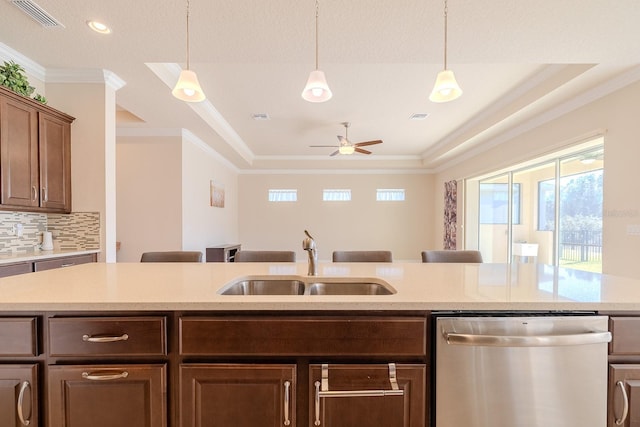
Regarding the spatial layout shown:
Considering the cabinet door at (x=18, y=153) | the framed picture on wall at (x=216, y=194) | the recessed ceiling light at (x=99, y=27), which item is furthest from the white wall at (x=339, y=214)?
the recessed ceiling light at (x=99, y=27)

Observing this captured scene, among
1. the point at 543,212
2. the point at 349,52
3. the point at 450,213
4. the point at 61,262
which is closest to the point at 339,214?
the point at 450,213

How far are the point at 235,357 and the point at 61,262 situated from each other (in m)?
2.39

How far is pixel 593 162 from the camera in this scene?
338cm

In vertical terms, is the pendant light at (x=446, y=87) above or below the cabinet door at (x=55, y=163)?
above

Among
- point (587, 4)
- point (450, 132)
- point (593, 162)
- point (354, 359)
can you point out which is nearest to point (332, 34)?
point (587, 4)

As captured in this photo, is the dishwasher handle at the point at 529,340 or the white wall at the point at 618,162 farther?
the white wall at the point at 618,162

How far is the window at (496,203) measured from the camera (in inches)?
195

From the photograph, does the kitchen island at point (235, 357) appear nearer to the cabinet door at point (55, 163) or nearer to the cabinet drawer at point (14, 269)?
the cabinet drawer at point (14, 269)

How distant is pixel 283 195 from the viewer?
7.88 m

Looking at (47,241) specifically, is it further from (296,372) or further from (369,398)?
(369,398)

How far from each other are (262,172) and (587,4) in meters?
6.76

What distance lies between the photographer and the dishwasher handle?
1.00 meters

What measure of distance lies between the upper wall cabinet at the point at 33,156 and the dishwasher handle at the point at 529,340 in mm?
3374

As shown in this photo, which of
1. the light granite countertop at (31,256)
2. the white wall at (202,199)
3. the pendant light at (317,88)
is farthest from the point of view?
the white wall at (202,199)
